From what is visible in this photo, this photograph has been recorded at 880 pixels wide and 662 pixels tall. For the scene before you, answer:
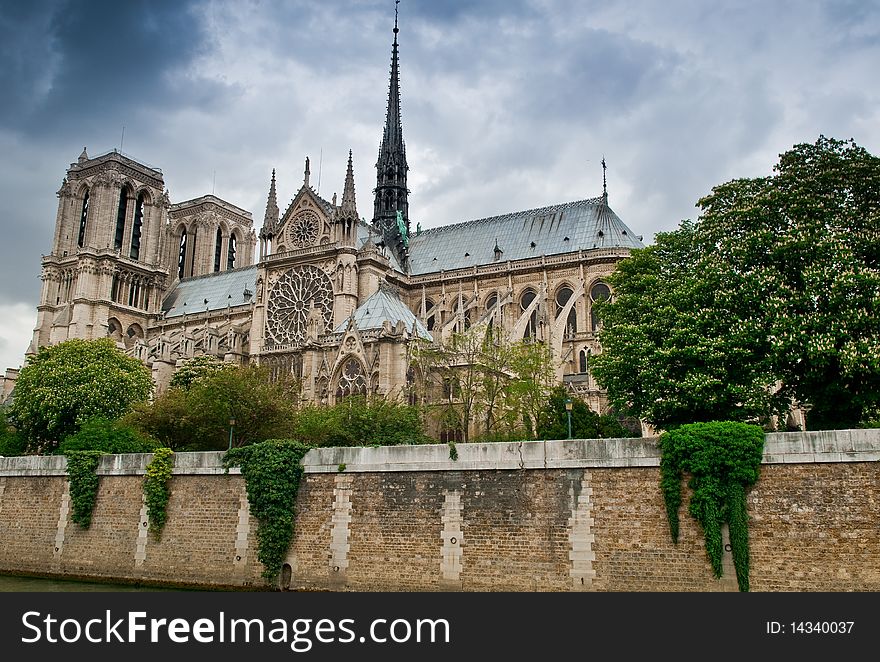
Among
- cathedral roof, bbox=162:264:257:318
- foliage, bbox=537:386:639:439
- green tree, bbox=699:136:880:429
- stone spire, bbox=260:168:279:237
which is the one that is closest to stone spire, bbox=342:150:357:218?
stone spire, bbox=260:168:279:237

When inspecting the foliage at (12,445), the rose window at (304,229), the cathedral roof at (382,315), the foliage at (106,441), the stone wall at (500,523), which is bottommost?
the stone wall at (500,523)

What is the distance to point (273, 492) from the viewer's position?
74.2ft

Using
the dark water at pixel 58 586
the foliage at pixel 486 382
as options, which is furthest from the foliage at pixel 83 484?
the foliage at pixel 486 382

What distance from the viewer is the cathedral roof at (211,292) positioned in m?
73.5

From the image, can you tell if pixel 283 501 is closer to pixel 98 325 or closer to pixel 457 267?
pixel 457 267

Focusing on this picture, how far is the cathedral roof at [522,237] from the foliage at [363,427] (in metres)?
28.7

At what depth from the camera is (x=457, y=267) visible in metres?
63.0

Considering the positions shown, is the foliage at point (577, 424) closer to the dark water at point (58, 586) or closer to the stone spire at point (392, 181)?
the dark water at point (58, 586)

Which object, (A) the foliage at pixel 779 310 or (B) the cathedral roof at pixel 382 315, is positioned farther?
(B) the cathedral roof at pixel 382 315

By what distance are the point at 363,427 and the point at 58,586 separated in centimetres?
1187

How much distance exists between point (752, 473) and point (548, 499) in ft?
15.1

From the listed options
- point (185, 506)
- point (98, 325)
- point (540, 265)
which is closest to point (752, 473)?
point (185, 506)

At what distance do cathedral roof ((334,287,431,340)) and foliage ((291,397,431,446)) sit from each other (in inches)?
385
